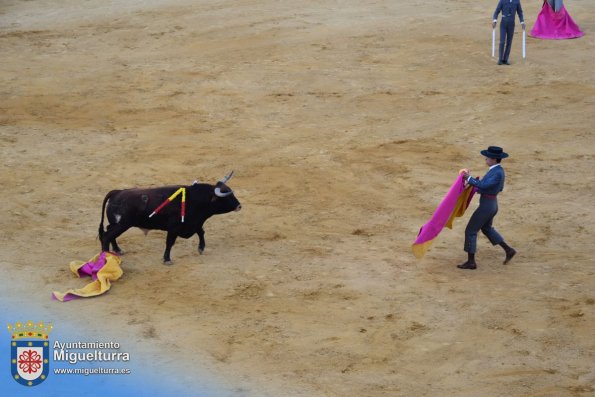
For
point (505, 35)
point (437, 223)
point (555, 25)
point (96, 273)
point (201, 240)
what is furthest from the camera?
point (555, 25)

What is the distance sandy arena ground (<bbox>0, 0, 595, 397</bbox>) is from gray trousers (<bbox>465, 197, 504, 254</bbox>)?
1.05 feet

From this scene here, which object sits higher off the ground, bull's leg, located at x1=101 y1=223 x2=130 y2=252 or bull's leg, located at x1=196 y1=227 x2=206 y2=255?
bull's leg, located at x1=101 y1=223 x2=130 y2=252

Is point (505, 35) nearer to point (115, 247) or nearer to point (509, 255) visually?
point (509, 255)

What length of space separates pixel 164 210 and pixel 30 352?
2.32 metres

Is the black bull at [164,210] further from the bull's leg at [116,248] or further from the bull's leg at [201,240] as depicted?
the bull's leg at [201,240]

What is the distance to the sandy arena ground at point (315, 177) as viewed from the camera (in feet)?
31.2

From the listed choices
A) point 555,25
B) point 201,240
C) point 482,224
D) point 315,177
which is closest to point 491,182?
point 482,224

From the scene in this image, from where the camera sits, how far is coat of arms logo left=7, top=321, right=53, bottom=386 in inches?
353

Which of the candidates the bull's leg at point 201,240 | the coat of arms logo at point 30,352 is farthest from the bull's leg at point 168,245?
the coat of arms logo at point 30,352

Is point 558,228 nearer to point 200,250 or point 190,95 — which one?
point 200,250

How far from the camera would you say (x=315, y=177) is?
14.1 m

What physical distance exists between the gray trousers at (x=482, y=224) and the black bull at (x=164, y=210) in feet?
8.32

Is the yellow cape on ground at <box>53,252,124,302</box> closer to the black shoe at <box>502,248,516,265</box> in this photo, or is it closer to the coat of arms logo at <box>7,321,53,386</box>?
the coat of arms logo at <box>7,321,53,386</box>

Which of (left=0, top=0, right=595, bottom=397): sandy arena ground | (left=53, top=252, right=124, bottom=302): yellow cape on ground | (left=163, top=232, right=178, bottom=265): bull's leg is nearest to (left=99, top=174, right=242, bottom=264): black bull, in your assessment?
(left=163, top=232, right=178, bottom=265): bull's leg
